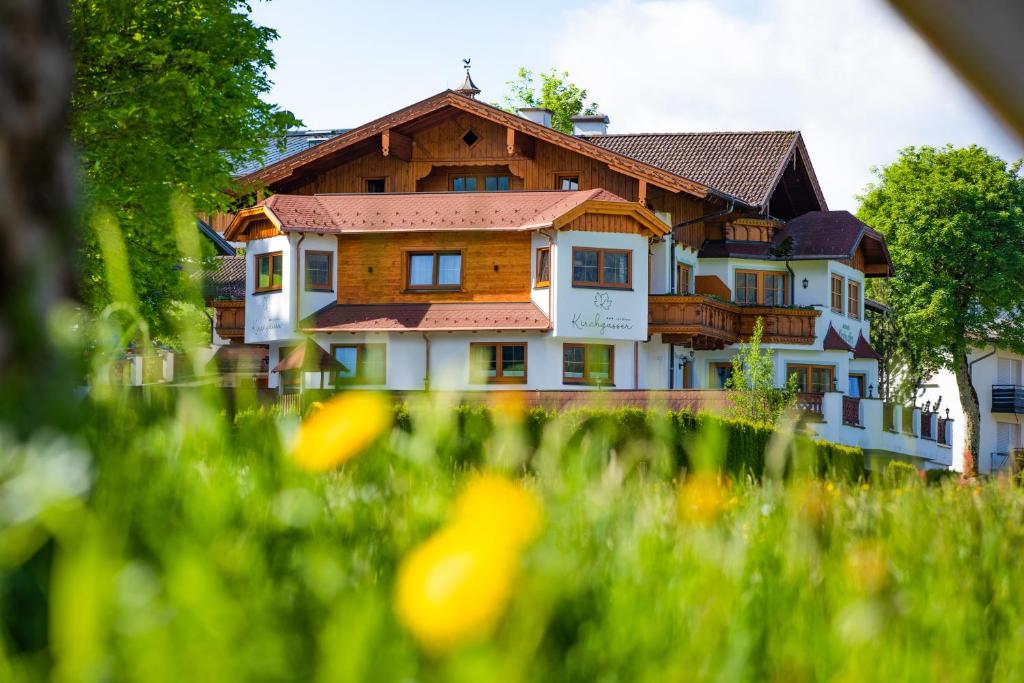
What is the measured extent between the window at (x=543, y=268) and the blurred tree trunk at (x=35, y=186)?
123 ft

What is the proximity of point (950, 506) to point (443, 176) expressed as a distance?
1631 inches

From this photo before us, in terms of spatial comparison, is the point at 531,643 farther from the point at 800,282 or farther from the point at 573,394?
the point at 800,282

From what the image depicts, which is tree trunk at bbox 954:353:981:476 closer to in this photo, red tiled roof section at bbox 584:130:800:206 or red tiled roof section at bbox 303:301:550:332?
red tiled roof section at bbox 584:130:800:206

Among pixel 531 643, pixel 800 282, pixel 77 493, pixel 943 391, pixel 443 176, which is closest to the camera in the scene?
pixel 531 643

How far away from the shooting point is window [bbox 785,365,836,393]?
4703 centimetres

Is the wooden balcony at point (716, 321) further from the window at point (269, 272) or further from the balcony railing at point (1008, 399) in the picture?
the balcony railing at point (1008, 399)

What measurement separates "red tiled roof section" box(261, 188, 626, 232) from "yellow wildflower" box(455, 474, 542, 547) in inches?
1500

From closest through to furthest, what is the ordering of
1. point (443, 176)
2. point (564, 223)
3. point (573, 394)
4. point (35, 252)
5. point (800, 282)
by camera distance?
point (35, 252) < point (573, 394) < point (564, 223) < point (443, 176) < point (800, 282)

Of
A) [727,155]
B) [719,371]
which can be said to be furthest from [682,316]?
[727,155]

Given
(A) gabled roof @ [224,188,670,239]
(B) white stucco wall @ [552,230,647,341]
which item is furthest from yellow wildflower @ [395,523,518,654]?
(A) gabled roof @ [224,188,670,239]

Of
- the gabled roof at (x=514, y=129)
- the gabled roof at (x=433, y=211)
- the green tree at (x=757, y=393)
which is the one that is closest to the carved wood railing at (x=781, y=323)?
the gabled roof at (x=514, y=129)

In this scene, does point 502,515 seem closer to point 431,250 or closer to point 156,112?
point 156,112

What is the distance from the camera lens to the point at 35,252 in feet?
10.2

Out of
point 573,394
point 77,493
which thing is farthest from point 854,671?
point 573,394
